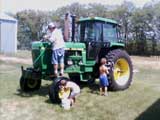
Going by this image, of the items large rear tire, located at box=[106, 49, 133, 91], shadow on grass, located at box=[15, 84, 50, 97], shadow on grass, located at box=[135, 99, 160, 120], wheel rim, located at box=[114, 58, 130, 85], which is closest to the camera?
shadow on grass, located at box=[135, 99, 160, 120]

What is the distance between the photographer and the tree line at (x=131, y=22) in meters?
55.8

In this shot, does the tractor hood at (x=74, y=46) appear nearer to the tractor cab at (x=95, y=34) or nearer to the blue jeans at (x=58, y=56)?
the tractor cab at (x=95, y=34)

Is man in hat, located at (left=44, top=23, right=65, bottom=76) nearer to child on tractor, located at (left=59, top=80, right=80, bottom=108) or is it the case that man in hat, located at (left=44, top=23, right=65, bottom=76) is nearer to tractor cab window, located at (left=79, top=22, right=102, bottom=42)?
child on tractor, located at (left=59, top=80, right=80, bottom=108)

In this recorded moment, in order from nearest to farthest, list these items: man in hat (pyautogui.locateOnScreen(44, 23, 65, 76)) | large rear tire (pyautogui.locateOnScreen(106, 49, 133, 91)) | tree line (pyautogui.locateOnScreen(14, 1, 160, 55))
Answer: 1. man in hat (pyautogui.locateOnScreen(44, 23, 65, 76))
2. large rear tire (pyautogui.locateOnScreen(106, 49, 133, 91))
3. tree line (pyautogui.locateOnScreen(14, 1, 160, 55))

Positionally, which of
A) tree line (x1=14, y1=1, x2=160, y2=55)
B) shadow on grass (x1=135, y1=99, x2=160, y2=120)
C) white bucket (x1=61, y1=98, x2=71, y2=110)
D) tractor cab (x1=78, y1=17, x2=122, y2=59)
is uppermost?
tree line (x1=14, y1=1, x2=160, y2=55)

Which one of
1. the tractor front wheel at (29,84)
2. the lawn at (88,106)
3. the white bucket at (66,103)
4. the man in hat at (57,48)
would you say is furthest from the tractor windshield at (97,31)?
the white bucket at (66,103)

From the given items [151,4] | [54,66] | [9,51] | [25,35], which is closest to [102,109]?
[54,66]

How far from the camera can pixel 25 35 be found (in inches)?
2576

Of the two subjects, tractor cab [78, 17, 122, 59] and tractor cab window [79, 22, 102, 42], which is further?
tractor cab window [79, 22, 102, 42]

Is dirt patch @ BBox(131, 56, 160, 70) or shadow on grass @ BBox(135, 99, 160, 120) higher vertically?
dirt patch @ BBox(131, 56, 160, 70)

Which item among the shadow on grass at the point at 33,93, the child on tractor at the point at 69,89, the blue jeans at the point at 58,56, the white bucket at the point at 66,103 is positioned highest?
the blue jeans at the point at 58,56

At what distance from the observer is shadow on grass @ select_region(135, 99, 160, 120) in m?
9.99

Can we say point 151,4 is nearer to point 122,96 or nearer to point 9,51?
point 9,51

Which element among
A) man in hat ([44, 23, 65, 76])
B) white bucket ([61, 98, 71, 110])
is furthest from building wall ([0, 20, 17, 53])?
white bucket ([61, 98, 71, 110])
